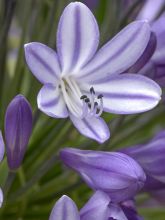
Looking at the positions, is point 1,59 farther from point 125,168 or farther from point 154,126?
point 154,126

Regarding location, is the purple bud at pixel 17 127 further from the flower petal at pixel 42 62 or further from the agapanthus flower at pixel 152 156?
the agapanthus flower at pixel 152 156

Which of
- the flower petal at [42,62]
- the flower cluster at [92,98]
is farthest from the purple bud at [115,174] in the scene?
the flower petal at [42,62]

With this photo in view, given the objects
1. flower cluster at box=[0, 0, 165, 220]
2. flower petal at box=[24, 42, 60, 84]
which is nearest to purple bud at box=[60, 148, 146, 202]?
flower cluster at box=[0, 0, 165, 220]

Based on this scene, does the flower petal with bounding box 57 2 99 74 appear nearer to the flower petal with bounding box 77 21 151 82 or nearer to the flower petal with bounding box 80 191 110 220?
the flower petal with bounding box 77 21 151 82

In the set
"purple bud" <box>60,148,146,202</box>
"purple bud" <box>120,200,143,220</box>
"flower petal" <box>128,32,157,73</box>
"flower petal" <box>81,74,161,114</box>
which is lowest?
"purple bud" <box>120,200,143,220</box>

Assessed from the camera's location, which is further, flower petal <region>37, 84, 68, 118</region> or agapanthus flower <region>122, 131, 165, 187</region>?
agapanthus flower <region>122, 131, 165, 187</region>

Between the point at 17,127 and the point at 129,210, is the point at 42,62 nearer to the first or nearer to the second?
the point at 17,127

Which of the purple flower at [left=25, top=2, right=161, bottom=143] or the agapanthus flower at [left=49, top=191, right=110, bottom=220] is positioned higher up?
the purple flower at [left=25, top=2, right=161, bottom=143]
